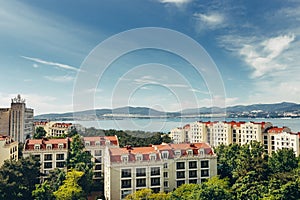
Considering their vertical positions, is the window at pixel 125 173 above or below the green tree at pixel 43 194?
above

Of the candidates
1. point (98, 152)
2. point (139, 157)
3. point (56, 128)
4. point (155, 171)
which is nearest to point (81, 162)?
point (98, 152)

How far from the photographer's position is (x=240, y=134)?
12.9m

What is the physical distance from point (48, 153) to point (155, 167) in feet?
11.1

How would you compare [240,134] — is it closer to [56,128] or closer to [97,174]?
[97,174]

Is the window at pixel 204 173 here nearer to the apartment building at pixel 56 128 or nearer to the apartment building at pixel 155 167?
the apartment building at pixel 155 167

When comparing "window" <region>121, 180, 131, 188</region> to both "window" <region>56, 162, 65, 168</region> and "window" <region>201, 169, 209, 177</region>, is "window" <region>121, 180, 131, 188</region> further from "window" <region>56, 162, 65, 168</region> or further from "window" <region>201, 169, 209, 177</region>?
"window" <region>56, 162, 65, 168</region>

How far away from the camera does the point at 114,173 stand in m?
6.03

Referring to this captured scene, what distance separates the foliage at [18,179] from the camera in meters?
5.45

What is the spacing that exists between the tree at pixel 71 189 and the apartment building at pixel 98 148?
4.18 feet

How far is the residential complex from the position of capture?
11.0m

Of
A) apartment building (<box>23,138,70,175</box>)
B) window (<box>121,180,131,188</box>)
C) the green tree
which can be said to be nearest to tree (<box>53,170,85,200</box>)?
the green tree

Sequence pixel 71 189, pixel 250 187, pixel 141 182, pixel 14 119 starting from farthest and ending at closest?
pixel 14 119 → pixel 141 182 → pixel 71 189 → pixel 250 187

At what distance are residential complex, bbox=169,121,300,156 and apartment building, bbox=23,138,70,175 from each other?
4.45m

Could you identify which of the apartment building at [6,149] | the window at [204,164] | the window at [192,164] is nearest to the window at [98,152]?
the apartment building at [6,149]
